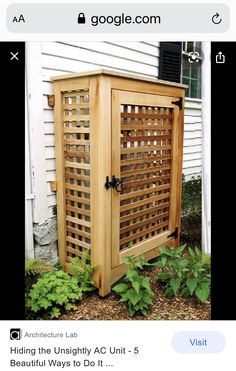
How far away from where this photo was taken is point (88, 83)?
2.02m

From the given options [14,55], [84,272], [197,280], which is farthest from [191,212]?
[14,55]

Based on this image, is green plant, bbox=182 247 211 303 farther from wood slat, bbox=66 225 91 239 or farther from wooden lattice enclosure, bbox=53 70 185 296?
wood slat, bbox=66 225 91 239

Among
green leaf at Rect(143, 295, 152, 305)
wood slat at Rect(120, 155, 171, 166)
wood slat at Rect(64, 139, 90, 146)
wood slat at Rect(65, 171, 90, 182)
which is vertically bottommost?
green leaf at Rect(143, 295, 152, 305)

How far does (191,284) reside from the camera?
2.07 m

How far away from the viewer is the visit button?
1.33 meters

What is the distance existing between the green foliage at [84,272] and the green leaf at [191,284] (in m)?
0.62

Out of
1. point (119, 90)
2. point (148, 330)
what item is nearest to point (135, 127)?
point (119, 90)

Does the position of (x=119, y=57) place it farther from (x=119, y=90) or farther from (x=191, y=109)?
(x=191, y=109)

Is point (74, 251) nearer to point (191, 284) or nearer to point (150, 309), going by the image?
point (150, 309)

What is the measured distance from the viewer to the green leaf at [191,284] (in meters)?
2.04

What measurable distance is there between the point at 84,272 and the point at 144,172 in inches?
33.3

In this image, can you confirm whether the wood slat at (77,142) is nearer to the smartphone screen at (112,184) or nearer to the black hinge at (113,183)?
the smartphone screen at (112,184)

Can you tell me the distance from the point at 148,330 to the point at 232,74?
43.4 inches

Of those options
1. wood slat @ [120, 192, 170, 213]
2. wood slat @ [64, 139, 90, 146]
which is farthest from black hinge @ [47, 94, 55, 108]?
wood slat @ [120, 192, 170, 213]
